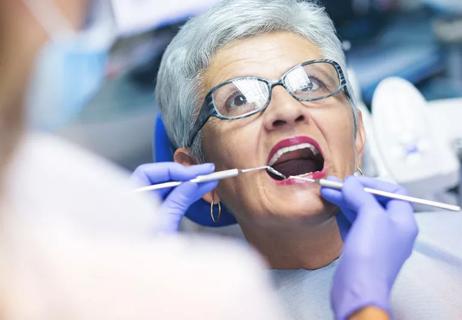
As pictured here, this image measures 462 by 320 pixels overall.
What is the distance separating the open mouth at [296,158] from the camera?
1.11m

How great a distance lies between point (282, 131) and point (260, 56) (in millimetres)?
149

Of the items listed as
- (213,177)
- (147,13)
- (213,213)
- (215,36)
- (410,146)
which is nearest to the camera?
(213,177)

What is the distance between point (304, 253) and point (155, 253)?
0.58 m

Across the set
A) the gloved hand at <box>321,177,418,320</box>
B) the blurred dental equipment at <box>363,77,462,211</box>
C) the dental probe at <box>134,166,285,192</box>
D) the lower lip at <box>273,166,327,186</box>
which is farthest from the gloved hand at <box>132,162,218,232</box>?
the blurred dental equipment at <box>363,77,462,211</box>

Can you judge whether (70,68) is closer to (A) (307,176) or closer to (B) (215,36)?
(B) (215,36)

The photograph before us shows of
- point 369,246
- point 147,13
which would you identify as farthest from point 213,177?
point 147,13

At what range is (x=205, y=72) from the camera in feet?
3.93

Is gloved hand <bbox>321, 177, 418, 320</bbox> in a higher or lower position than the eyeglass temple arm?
lower

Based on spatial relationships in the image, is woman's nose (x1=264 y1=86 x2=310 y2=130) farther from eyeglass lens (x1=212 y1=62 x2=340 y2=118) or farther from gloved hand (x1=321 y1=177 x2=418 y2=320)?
gloved hand (x1=321 y1=177 x2=418 y2=320)

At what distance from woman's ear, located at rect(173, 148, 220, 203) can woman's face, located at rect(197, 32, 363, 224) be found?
51 mm

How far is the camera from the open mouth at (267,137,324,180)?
1.11m

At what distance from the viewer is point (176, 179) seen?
1.13m

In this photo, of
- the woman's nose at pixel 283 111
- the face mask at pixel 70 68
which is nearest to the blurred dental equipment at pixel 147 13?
the face mask at pixel 70 68

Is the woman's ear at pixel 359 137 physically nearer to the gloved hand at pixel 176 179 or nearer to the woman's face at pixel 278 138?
the woman's face at pixel 278 138
